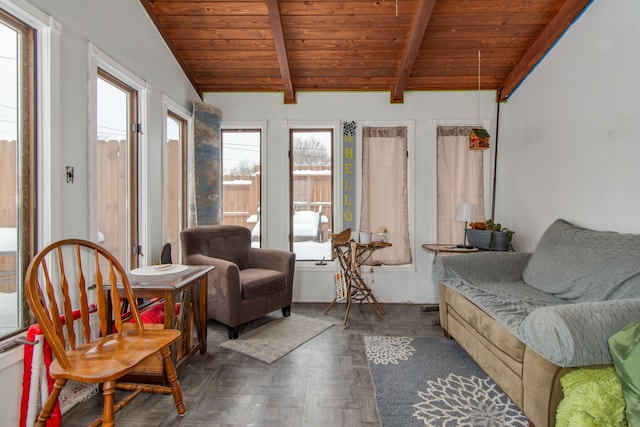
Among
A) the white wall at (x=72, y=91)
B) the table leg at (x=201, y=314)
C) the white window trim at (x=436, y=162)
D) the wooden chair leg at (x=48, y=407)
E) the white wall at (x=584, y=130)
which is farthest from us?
the white window trim at (x=436, y=162)

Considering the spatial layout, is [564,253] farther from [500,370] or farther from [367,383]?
[367,383]

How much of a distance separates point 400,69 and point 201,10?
1.93m

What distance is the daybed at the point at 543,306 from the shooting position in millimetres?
1485

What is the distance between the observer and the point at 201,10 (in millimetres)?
2930

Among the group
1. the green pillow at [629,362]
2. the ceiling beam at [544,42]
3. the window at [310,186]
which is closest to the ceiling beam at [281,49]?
the window at [310,186]

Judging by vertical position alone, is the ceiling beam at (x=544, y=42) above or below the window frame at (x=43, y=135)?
above

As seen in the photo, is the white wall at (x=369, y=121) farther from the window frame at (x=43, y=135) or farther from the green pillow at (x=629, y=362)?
the green pillow at (x=629, y=362)

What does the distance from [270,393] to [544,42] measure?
3689mm

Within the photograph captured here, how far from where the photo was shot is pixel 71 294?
1999 millimetres

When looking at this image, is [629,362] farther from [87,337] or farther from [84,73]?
[84,73]

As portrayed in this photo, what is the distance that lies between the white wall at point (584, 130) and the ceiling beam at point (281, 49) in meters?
2.44

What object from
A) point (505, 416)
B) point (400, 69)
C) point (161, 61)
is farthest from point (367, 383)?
point (161, 61)

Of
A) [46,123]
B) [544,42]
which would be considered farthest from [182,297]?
[544,42]

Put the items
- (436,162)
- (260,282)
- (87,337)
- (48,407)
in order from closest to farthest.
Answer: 1. (48,407)
2. (87,337)
3. (260,282)
4. (436,162)
